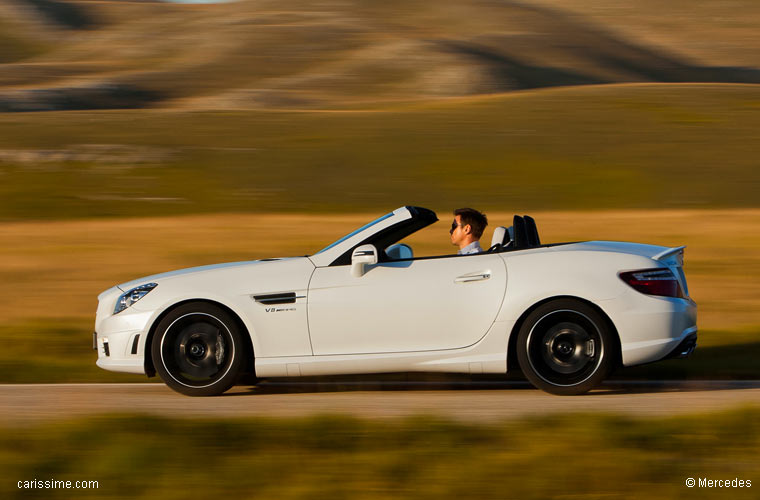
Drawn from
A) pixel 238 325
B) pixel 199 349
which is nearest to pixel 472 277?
pixel 238 325

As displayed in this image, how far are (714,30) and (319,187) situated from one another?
88.4 meters

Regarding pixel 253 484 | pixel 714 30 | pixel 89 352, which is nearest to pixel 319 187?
pixel 89 352

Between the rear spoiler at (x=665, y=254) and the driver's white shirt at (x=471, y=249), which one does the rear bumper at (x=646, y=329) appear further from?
the driver's white shirt at (x=471, y=249)

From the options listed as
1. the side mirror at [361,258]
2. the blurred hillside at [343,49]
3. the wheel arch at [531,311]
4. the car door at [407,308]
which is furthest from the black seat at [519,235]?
the blurred hillside at [343,49]

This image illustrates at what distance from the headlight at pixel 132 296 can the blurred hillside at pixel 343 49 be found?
56.3 meters

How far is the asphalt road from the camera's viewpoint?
6508 millimetres

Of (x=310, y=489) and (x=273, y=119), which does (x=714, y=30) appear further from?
(x=310, y=489)

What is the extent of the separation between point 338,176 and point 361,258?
2460 centimetres

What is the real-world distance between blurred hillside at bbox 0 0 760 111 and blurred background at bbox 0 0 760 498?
1.68 ft

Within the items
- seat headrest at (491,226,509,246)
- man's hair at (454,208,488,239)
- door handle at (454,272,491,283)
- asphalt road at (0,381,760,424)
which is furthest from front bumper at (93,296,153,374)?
seat headrest at (491,226,509,246)

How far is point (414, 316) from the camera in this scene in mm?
6801

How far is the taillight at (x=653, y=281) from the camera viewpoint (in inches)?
267

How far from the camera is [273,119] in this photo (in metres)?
40.2

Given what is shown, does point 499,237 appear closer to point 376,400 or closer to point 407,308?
point 407,308
